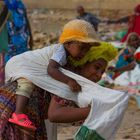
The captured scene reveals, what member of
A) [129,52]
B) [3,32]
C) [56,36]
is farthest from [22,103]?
[56,36]

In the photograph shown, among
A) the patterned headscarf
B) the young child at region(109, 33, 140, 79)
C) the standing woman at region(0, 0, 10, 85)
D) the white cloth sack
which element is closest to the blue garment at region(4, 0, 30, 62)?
the standing woman at region(0, 0, 10, 85)

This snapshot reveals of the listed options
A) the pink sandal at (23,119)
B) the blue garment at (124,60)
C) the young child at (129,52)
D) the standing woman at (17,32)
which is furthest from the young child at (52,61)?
the blue garment at (124,60)

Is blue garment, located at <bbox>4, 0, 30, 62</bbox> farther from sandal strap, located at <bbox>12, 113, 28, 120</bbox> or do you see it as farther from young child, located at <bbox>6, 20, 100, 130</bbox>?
sandal strap, located at <bbox>12, 113, 28, 120</bbox>

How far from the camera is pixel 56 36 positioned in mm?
22312

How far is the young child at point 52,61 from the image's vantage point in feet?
14.0

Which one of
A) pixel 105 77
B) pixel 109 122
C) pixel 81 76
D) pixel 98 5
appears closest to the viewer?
pixel 109 122

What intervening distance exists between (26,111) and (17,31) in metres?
4.91

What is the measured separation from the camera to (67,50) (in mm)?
4383

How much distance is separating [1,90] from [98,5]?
89.2 ft

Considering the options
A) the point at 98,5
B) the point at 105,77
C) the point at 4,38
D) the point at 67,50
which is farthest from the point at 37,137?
the point at 98,5

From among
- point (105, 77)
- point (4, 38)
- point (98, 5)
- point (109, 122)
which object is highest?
point (109, 122)

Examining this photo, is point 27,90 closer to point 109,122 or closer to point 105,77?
point 109,122

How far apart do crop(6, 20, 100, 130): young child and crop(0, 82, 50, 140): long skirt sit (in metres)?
0.05

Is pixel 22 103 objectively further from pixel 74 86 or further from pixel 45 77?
pixel 74 86
